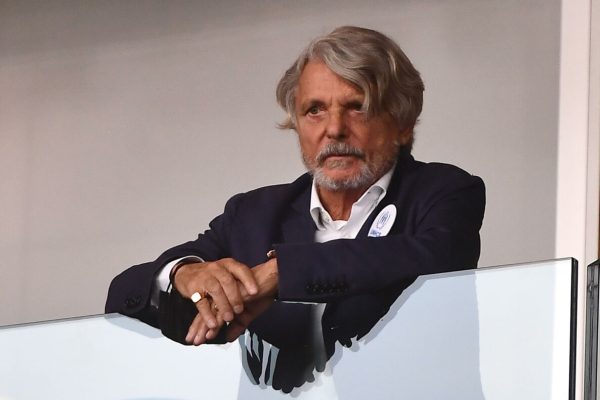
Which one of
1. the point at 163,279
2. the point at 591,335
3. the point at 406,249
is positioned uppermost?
the point at 406,249

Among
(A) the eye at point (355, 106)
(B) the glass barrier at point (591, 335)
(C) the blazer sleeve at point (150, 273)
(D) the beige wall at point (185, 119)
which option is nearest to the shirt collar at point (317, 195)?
(D) the beige wall at point (185, 119)

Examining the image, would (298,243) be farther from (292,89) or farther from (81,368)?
(81,368)

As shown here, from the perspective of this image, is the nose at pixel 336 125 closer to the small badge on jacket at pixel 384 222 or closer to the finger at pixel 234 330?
the small badge on jacket at pixel 384 222

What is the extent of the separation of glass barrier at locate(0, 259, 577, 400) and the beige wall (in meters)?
0.26

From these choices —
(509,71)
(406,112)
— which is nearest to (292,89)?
(406,112)

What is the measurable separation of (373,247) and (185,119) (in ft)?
3.37

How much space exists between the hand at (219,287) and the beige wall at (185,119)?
0.82 ft

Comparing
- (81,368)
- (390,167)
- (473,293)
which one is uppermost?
(390,167)

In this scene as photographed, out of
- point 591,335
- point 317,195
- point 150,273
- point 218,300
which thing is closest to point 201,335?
point 218,300

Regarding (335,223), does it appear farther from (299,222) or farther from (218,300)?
(218,300)

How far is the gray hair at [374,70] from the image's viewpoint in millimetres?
4410

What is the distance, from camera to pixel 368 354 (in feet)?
13.6

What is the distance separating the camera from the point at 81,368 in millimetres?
4598

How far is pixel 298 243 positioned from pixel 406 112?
59 centimetres
